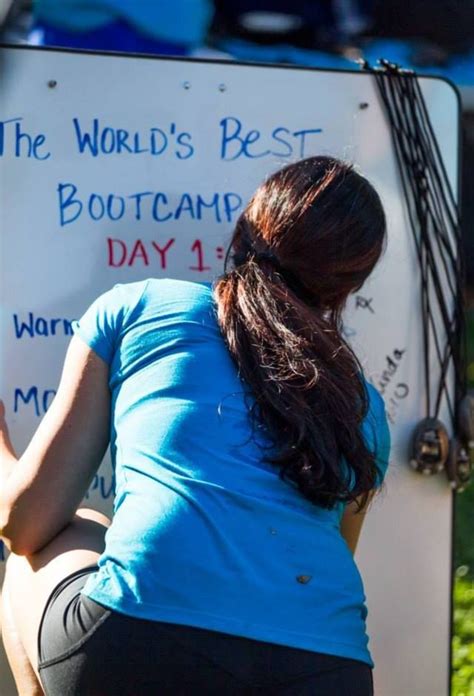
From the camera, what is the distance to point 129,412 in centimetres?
181

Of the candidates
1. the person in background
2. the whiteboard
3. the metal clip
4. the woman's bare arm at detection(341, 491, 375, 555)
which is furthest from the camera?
the person in background

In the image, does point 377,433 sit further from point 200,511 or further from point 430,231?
point 430,231

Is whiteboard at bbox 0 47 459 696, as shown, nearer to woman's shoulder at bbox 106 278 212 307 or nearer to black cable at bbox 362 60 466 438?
black cable at bbox 362 60 466 438

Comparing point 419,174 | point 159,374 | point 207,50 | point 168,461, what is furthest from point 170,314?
point 207,50

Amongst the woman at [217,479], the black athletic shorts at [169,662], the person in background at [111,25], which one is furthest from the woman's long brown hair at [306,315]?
the person in background at [111,25]

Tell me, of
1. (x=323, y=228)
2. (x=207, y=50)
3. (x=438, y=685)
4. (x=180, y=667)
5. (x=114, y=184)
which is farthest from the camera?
(x=207, y=50)

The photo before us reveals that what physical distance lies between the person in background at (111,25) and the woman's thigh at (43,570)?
215 centimetres

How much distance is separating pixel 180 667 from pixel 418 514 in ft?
3.01

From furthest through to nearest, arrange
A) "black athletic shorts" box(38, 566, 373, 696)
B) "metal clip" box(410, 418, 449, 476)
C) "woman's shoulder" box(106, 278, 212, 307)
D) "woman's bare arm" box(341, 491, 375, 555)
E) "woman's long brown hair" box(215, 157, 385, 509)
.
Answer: "metal clip" box(410, 418, 449, 476), "woman's bare arm" box(341, 491, 375, 555), "woman's shoulder" box(106, 278, 212, 307), "woman's long brown hair" box(215, 157, 385, 509), "black athletic shorts" box(38, 566, 373, 696)

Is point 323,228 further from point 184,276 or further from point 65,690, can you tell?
point 65,690

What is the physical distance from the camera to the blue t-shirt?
1664 millimetres

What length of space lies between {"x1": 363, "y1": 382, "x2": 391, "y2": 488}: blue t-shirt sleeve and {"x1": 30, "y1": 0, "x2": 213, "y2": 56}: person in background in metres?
2.04

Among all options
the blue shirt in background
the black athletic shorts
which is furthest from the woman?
the blue shirt in background

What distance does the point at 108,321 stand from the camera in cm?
186
